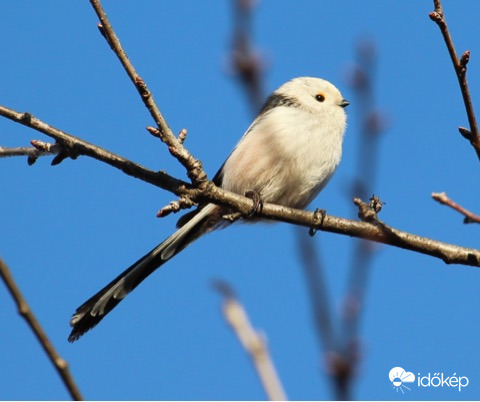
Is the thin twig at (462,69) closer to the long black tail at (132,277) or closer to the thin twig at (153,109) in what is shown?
the thin twig at (153,109)

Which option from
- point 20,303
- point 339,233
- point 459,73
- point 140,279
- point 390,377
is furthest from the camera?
point 140,279

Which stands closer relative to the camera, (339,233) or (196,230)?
(339,233)

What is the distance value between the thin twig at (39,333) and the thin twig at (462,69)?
4.80 feet

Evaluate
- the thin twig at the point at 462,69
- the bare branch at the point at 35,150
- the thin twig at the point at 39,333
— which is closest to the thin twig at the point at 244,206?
the bare branch at the point at 35,150

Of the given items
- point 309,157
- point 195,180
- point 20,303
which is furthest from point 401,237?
point 20,303

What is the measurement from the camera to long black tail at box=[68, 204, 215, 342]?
3316 mm

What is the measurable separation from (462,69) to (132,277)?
230cm

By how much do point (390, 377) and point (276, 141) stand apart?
224 cm

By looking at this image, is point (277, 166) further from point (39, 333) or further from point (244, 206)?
point (39, 333)

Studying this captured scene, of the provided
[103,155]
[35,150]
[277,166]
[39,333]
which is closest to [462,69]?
[103,155]

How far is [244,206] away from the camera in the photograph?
312cm

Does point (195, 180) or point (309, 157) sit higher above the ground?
point (309, 157)

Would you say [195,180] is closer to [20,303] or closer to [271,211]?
[271,211]

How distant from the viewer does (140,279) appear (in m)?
3.88
